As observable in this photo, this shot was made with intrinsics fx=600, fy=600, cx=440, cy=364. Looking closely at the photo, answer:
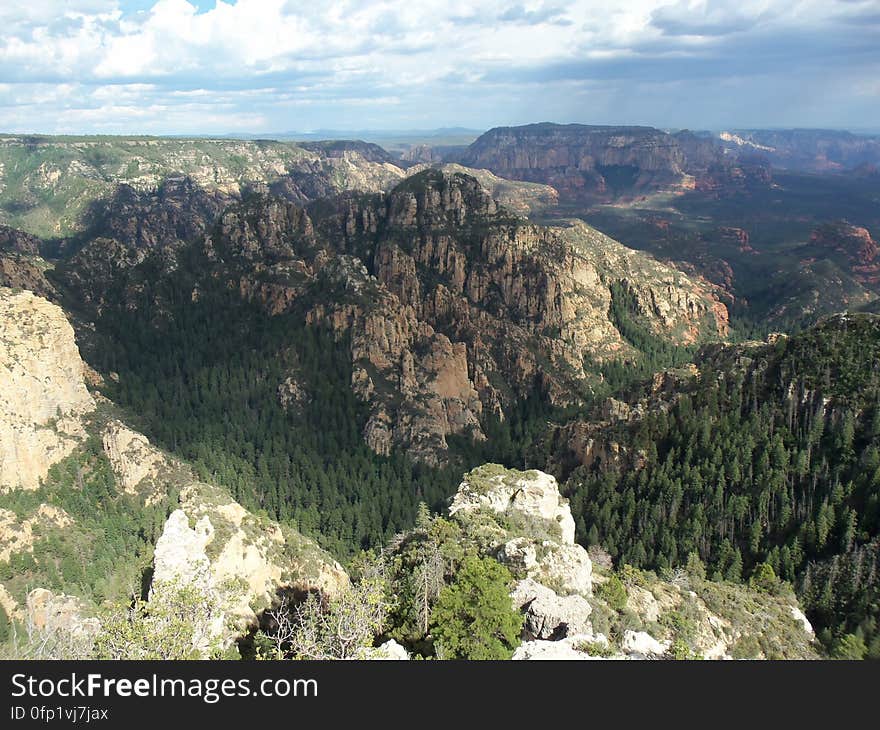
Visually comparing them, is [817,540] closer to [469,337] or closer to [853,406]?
[853,406]

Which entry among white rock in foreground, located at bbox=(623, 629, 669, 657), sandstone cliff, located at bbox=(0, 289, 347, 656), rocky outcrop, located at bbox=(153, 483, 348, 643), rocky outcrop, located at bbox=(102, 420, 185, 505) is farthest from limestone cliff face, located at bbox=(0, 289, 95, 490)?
white rock in foreground, located at bbox=(623, 629, 669, 657)

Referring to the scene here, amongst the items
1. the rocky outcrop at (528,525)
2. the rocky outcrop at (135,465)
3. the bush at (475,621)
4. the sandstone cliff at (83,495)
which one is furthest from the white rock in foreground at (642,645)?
the rocky outcrop at (135,465)

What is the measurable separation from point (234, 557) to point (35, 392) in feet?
246

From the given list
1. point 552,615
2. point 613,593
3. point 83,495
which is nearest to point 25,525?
point 83,495

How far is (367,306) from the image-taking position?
18950 centimetres

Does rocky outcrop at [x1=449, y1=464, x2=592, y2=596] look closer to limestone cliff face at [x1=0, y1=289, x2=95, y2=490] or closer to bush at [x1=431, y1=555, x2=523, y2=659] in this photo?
bush at [x1=431, y1=555, x2=523, y2=659]

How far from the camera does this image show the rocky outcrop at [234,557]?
6116 cm

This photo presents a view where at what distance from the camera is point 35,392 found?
380ft

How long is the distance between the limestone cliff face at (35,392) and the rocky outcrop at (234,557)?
2034 inches

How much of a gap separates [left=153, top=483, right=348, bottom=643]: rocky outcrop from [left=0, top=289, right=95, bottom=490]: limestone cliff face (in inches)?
2034

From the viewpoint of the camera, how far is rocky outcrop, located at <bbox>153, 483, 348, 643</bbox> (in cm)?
6116

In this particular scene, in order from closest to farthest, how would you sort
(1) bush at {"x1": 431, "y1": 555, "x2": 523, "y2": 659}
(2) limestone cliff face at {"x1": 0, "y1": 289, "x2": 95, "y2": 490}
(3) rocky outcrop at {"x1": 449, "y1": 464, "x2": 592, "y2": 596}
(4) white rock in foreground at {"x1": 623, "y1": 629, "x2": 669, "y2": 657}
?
(1) bush at {"x1": 431, "y1": 555, "x2": 523, "y2": 659} → (4) white rock in foreground at {"x1": 623, "y1": 629, "x2": 669, "y2": 657} → (3) rocky outcrop at {"x1": 449, "y1": 464, "x2": 592, "y2": 596} → (2) limestone cliff face at {"x1": 0, "y1": 289, "x2": 95, "y2": 490}

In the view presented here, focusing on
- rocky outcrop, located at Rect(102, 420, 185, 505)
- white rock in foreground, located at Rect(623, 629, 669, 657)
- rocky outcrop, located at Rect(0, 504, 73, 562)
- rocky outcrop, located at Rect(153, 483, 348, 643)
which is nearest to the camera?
white rock in foreground, located at Rect(623, 629, 669, 657)

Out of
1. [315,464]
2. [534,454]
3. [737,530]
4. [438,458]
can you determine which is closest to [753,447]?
[737,530]
